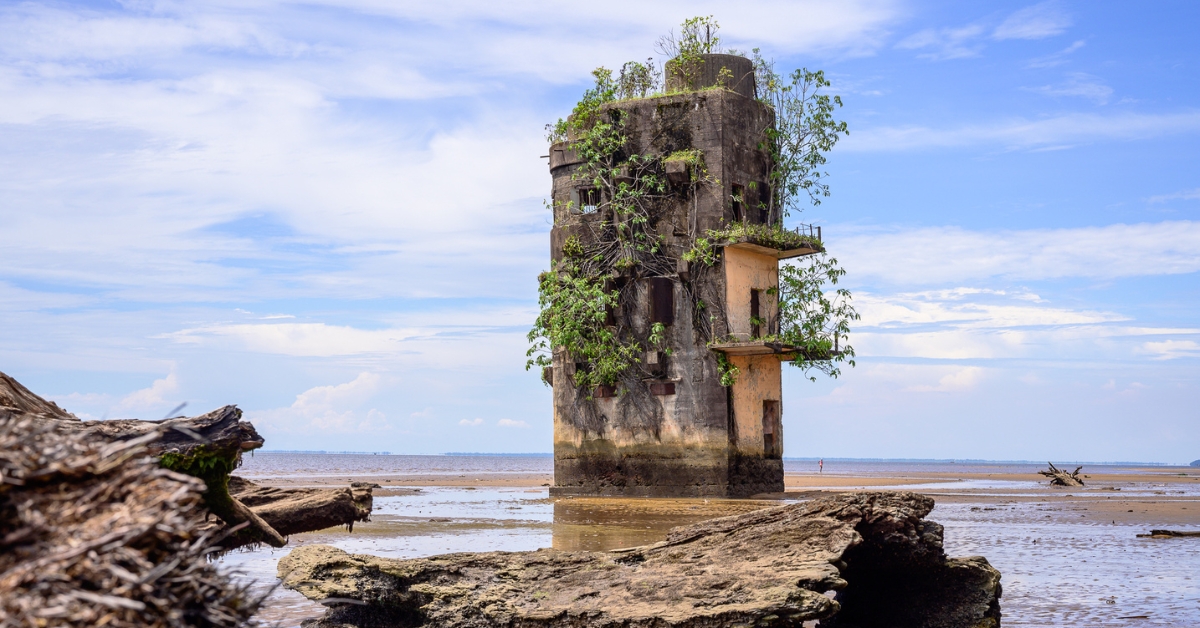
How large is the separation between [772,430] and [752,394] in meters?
1.53

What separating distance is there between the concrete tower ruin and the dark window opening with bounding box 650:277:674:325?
30 millimetres

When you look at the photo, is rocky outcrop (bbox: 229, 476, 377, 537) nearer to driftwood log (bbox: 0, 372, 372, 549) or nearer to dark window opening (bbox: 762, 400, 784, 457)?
driftwood log (bbox: 0, 372, 372, 549)

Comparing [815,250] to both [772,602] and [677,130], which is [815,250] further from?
[772,602]

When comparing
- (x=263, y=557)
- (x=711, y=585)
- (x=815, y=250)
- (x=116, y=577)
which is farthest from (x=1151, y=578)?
(x=815, y=250)

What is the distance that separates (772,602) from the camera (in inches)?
300

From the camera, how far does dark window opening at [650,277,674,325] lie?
96.1ft

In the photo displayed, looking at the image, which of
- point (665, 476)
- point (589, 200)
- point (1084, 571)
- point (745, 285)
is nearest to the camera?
point (1084, 571)

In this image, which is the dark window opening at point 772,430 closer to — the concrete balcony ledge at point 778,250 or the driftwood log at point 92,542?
the concrete balcony ledge at point 778,250

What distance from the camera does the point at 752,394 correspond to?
29969 millimetres

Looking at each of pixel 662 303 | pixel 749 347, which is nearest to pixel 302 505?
pixel 749 347

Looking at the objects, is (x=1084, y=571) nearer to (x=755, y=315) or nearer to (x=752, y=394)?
(x=752, y=394)

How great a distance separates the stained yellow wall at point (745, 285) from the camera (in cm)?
2920

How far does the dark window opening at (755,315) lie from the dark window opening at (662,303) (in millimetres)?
2410

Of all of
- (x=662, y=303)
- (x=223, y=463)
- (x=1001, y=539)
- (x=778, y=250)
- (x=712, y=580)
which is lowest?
(x=1001, y=539)
